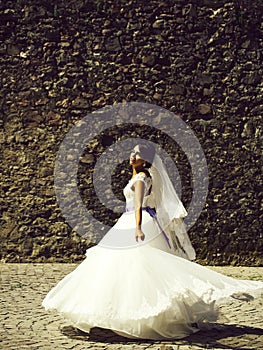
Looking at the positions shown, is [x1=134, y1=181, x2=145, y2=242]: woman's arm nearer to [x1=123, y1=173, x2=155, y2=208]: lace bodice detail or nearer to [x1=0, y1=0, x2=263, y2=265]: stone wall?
[x1=123, y1=173, x2=155, y2=208]: lace bodice detail

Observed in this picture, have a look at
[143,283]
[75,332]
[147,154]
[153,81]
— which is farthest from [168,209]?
[153,81]

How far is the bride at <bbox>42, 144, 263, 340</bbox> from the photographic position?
6.14 metres

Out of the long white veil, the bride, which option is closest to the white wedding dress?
the bride

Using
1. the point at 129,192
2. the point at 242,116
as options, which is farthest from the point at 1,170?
the point at 129,192

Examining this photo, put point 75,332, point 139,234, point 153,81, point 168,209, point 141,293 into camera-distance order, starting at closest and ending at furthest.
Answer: point 141,293, point 139,234, point 75,332, point 168,209, point 153,81

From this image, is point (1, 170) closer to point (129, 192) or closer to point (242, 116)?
point (242, 116)

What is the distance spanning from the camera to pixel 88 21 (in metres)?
11.3

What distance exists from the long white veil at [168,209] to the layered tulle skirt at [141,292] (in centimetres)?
38

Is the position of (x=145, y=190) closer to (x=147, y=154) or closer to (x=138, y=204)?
(x=138, y=204)

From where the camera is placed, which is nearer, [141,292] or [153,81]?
[141,292]

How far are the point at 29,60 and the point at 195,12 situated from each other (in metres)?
2.41

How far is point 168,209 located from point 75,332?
1.30 m

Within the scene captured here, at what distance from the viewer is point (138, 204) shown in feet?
21.6

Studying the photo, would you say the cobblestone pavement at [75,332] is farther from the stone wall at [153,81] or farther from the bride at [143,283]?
the stone wall at [153,81]
